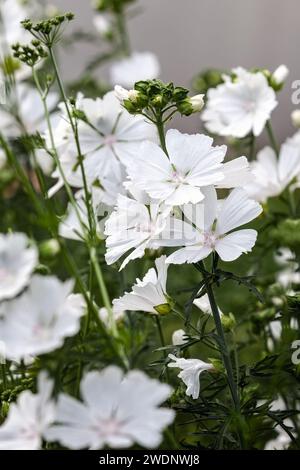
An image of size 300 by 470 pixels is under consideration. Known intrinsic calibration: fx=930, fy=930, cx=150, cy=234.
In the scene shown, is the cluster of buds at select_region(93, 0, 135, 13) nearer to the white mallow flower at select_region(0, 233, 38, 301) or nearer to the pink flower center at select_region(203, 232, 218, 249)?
the pink flower center at select_region(203, 232, 218, 249)

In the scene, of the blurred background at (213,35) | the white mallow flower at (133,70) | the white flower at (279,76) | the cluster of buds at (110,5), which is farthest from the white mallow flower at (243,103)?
the blurred background at (213,35)

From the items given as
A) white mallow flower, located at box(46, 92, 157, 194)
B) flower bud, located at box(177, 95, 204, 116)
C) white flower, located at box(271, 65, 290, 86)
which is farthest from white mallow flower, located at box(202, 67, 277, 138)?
flower bud, located at box(177, 95, 204, 116)

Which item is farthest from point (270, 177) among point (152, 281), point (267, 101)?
point (152, 281)

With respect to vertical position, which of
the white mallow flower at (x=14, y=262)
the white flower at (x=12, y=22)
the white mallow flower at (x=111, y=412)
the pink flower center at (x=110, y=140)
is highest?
the white flower at (x=12, y=22)

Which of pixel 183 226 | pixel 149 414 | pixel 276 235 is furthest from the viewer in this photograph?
pixel 276 235

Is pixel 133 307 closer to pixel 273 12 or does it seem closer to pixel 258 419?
pixel 258 419

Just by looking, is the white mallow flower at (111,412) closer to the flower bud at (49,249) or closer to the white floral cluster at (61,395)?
the white floral cluster at (61,395)

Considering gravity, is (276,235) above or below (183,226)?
above

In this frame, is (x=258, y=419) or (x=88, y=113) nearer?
(x=258, y=419)
